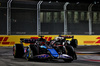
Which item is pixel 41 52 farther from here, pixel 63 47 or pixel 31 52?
pixel 63 47

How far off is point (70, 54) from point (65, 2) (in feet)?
47.0

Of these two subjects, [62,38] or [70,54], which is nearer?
[70,54]

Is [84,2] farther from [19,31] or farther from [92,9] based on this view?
[19,31]

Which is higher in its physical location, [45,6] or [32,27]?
[45,6]

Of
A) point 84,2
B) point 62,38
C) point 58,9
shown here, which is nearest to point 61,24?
point 58,9

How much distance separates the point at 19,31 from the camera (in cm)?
Result: 2473

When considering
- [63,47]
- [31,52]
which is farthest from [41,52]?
[63,47]

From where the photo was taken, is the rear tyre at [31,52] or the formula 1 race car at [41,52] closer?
the formula 1 race car at [41,52]

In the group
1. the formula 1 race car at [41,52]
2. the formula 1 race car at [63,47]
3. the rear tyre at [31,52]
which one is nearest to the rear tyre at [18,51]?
the formula 1 race car at [41,52]

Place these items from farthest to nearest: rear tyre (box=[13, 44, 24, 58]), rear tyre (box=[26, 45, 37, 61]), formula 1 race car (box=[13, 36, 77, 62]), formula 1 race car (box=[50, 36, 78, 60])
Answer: rear tyre (box=[13, 44, 24, 58]), formula 1 race car (box=[50, 36, 78, 60]), rear tyre (box=[26, 45, 37, 61]), formula 1 race car (box=[13, 36, 77, 62])

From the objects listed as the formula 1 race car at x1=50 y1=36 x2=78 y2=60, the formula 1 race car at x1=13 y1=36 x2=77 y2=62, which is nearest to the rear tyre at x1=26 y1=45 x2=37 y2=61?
the formula 1 race car at x1=13 y1=36 x2=77 y2=62

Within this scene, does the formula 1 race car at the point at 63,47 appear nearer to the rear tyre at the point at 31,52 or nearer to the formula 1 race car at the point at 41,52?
the formula 1 race car at the point at 41,52

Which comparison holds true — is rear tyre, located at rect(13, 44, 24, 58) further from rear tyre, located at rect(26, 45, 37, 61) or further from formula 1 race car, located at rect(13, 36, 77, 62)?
rear tyre, located at rect(26, 45, 37, 61)

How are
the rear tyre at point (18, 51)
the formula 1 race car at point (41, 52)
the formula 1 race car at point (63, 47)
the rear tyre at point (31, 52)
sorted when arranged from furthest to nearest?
the rear tyre at point (18, 51) < the formula 1 race car at point (63, 47) < the rear tyre at point (31, 52) < the formula 1 race car at point (41, 52)
